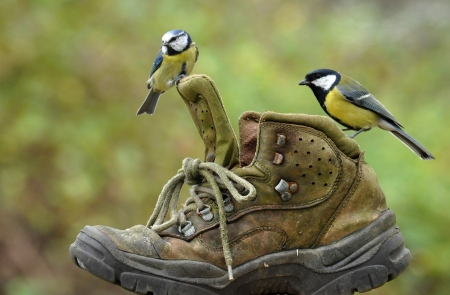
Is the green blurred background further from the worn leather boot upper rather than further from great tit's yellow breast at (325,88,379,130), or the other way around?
the worn leather boot upper

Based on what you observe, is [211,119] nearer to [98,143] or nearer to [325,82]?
[325,82]

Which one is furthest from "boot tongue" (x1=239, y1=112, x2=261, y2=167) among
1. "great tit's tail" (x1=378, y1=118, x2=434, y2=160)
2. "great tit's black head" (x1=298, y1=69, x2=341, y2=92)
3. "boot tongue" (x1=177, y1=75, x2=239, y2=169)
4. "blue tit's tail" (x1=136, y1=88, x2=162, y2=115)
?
"blue tit's tail" (x1=136, y1=88, x2=162, y2=115)

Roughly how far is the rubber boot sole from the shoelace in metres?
0.10

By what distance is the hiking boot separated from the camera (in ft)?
7.59

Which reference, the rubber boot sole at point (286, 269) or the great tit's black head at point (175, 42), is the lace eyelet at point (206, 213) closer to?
the rubber boot sole at point (286, 269)

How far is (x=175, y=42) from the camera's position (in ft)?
12.5

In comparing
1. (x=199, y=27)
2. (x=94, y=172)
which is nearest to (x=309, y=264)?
(x=94, y=172)

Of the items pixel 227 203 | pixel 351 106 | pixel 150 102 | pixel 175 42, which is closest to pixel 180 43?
pixel 175 42

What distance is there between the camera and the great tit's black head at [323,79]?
3.23m

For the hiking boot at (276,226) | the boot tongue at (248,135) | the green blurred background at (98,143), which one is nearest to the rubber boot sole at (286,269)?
the hiking boot at (276,226)

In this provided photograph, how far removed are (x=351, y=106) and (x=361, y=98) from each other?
6cm

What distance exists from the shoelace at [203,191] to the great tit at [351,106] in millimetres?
1001

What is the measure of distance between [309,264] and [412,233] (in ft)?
8.47

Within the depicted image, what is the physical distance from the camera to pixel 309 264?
2.37 metres
